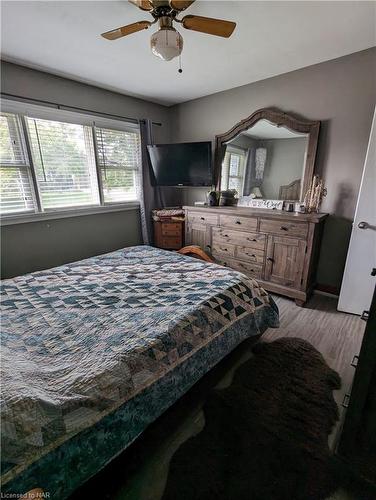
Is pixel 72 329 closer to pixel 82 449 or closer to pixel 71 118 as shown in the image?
pixel 82 449

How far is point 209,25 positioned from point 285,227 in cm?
176

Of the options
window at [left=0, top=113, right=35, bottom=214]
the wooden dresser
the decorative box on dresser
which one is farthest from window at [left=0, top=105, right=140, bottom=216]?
the wooden dresser

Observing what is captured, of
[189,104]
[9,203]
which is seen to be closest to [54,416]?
[9,203]

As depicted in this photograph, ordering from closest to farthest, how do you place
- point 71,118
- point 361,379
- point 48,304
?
point 361,379
point 48,304
point 71,118

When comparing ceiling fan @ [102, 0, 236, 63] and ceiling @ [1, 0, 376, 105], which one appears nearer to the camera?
ceiling fan @ [102, 0, 236, 63]

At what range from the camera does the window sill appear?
2.50m

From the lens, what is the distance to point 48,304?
140cm

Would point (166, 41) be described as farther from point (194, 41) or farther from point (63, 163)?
point (63, 163)

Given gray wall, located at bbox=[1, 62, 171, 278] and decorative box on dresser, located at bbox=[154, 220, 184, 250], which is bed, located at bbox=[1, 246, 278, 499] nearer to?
gray wall, located at bbox=[1, 62, 171, 278]

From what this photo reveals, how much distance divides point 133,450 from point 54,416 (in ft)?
1.98

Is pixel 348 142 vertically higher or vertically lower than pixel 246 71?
lower

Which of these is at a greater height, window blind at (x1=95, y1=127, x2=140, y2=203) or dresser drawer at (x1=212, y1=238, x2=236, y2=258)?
window blind at (x1=95, y1=127, x2=140, y2=203)

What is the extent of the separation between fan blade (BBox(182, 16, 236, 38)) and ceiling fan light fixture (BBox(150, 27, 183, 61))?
126 mm

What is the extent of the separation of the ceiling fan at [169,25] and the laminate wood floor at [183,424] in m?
2.14
